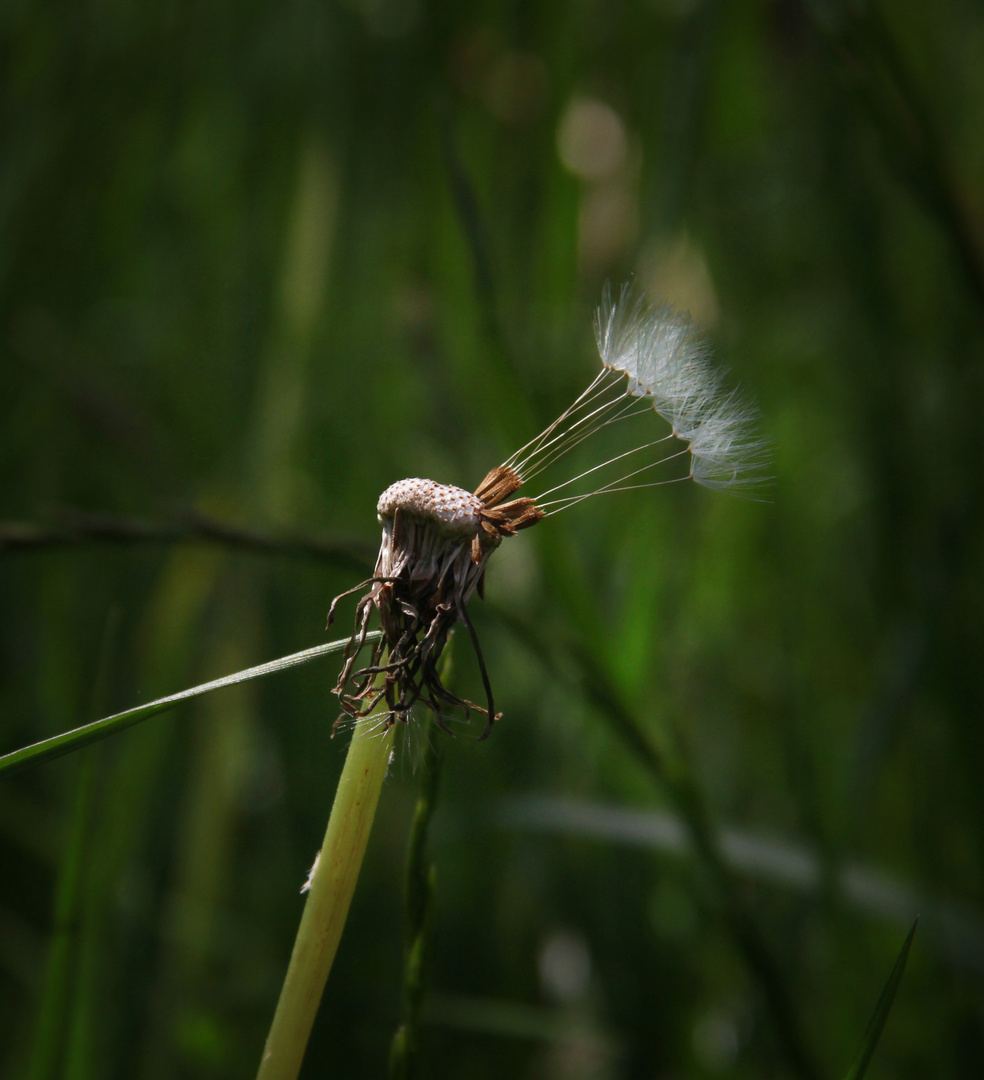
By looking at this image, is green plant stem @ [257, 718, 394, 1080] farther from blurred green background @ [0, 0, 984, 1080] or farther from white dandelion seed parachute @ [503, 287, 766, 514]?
white dandelion seed parachute @ [503, 287, 766, 514]

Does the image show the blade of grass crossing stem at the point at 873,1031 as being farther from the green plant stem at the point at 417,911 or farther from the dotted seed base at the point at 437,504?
the dotted seed base at the point at 437,504

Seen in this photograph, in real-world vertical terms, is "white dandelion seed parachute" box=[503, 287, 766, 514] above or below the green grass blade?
above

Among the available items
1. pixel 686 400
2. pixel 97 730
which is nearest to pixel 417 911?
pixel 97 730

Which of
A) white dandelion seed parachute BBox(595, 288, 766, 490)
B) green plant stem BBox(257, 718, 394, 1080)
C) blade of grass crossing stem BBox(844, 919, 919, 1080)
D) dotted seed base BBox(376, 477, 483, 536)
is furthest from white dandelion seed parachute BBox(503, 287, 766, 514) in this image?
blade of grass crossing stem BBox(844, 919, 919, 1080)

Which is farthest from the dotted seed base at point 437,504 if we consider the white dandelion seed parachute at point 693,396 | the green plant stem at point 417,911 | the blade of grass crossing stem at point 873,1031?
the blade of grass crossing stem at point 873,1031

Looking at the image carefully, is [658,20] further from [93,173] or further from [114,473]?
[114,473]

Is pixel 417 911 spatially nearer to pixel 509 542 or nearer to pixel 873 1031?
pixel 873 1031
